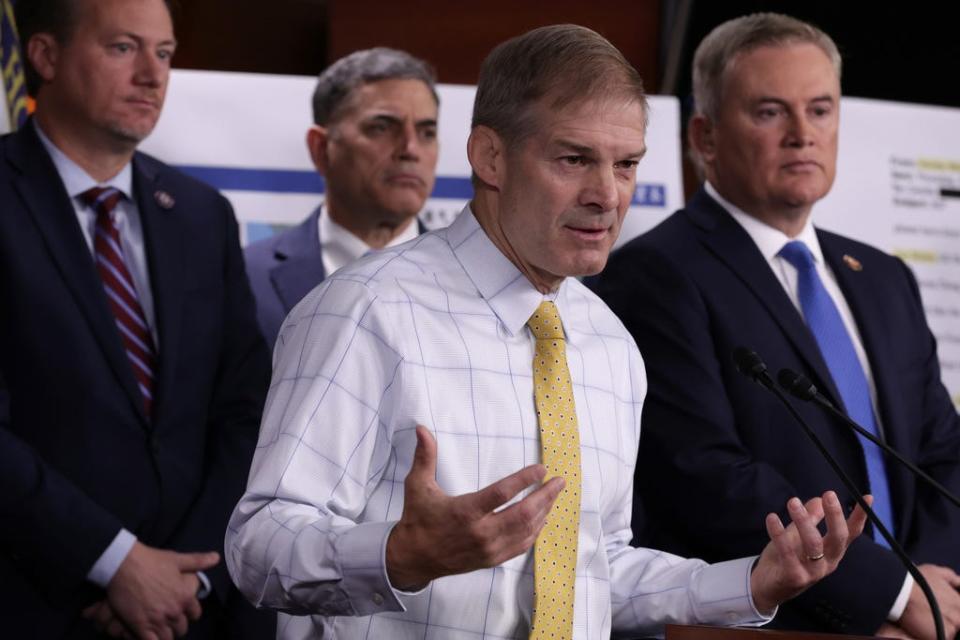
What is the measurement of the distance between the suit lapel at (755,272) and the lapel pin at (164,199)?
4.00 ft

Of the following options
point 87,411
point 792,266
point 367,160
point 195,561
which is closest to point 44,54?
point 87,411

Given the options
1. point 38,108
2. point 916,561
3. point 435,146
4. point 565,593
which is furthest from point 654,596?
point 435,146

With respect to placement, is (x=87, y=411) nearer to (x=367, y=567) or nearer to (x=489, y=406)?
(x=489, y=406)

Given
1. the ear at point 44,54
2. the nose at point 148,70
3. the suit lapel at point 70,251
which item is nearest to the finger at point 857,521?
the suit lapel at point 70,251

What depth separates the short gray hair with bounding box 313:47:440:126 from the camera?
13.4ft

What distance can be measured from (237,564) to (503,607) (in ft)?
1.30

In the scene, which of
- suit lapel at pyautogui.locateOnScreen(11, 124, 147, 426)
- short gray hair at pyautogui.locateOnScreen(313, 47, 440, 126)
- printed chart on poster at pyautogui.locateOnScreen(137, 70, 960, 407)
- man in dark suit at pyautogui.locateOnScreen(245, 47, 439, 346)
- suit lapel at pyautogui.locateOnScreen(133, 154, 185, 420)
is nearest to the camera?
suit lapel at pyautogui.locateOnScreen(11, 124, 147, 426)

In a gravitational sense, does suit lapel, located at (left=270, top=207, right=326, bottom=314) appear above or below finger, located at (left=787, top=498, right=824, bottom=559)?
below

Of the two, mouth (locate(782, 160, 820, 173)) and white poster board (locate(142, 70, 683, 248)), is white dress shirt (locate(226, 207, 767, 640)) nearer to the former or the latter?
mouth (locate(782, 160, 820, 173))

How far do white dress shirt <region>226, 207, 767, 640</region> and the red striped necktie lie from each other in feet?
3.03

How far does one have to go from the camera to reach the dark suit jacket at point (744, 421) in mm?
2896

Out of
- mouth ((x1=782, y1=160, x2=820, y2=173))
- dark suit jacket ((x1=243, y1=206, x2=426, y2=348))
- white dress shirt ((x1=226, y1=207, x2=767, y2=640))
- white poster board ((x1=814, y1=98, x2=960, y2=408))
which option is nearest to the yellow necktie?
white dress shirt ((x1=226, y1=207, x2=767, y2=640))

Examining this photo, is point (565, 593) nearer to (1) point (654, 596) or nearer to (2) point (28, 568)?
(1) point (654, 596)

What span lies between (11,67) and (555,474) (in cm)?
214
